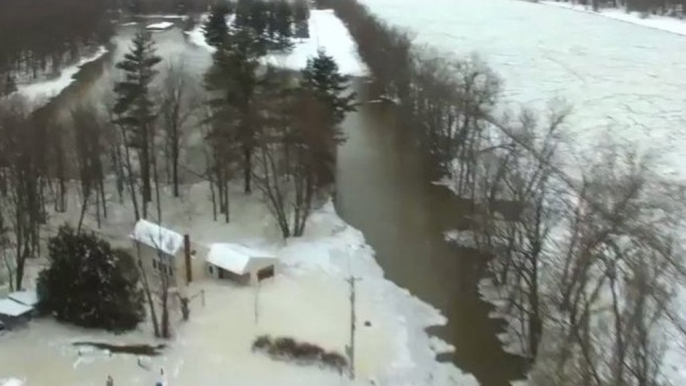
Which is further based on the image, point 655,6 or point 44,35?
point 655,6

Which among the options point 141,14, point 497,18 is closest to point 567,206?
point 497,18

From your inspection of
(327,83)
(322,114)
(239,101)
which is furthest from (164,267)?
(327,83)

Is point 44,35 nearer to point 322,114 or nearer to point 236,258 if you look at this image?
point 322,114

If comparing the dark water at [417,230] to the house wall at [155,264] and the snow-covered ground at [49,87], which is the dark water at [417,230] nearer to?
the house wall at [155,264]

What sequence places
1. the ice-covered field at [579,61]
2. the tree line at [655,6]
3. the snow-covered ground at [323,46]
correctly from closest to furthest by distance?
the ice-covered field at [579,61]
the snow-covered ground at [323,46]
the tree line at [655,6]

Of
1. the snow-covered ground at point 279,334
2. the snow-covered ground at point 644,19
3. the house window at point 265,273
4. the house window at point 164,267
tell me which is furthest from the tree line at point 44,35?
the snow-covered ground at point 644,19

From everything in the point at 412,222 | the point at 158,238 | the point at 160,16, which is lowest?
the point at 160,16

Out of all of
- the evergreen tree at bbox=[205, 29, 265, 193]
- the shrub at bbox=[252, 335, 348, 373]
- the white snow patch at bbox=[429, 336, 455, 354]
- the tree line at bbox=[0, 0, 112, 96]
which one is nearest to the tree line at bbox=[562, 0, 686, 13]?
the tree line at bbox=[0, 0, 112, 96]

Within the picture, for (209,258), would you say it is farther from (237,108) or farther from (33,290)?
(237,108)
